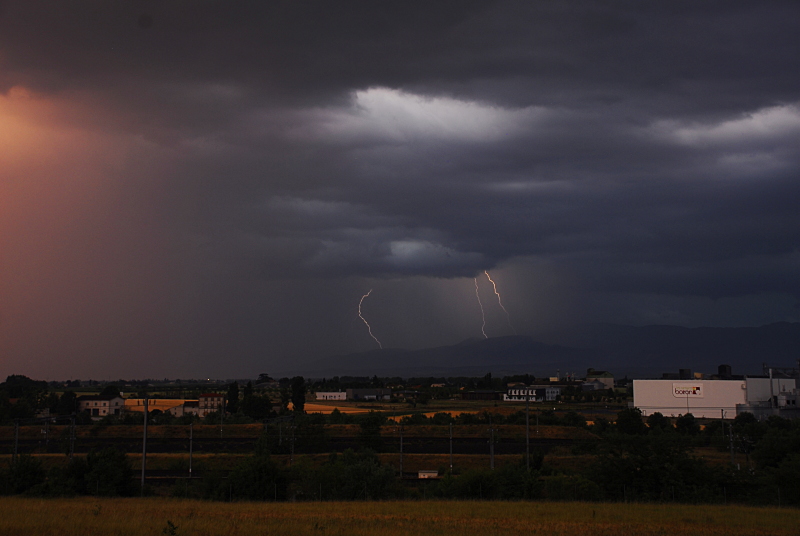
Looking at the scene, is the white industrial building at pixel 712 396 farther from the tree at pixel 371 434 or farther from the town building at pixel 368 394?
the town building at pixel 368 394

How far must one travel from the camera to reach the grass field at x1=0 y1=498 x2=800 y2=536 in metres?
23.6

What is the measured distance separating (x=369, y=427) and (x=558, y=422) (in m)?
33.1

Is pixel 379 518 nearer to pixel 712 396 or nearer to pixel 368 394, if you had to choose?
pixel 712 396

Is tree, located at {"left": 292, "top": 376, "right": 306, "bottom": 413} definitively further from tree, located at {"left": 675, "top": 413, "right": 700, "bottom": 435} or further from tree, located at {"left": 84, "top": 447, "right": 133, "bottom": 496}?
tree, located at {"left": 84, "top": 447, "right": 133, "bottom": 496}

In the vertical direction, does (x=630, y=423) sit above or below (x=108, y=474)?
A: below

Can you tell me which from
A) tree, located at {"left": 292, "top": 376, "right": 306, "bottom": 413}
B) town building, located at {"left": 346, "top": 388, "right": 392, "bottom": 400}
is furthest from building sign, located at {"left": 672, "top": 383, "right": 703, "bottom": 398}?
town building, located at {"left": 346, "top": 388, "right": 392, "bottom": 400}

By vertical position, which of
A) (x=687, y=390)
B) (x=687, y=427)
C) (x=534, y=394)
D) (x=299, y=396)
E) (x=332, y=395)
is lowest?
(x=332, y=395)

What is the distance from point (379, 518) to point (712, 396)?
100972mm

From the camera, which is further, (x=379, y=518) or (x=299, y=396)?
(x=299, y=396)

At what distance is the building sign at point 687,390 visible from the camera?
370 ft

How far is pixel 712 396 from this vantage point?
368 feet

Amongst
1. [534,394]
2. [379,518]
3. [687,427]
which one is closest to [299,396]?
[687,427]

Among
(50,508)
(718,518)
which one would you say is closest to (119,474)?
(50,508)

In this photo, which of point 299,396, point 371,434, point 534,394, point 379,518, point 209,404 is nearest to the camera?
point 379,518
